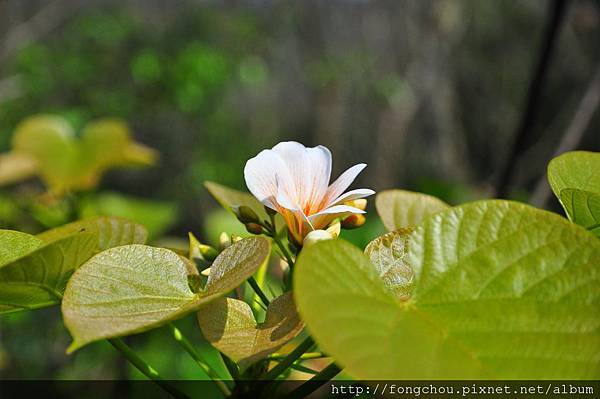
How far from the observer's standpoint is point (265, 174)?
0.39m

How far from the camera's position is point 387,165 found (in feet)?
11.9

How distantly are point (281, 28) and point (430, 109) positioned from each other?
1.09 m

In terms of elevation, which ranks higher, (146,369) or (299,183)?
(299,183)

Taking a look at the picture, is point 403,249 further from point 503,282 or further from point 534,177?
point 534,177

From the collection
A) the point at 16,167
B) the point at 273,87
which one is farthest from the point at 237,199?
the point at 273,87

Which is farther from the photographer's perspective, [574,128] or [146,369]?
[574,128]

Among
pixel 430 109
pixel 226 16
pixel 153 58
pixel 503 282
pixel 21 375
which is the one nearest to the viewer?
pixel 503 282

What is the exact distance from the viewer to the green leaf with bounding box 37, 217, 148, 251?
0.44 meters

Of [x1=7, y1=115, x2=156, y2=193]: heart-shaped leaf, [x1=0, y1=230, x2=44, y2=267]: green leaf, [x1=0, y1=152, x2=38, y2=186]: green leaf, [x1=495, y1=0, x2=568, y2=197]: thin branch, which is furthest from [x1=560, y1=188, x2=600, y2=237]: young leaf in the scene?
[x1=0, y1=152, x2=38, y2=186]: green leaf

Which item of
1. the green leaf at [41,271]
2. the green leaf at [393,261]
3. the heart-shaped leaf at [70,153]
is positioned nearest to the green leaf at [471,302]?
the green leaf at [393,261]

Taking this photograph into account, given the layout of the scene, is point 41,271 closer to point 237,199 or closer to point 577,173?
point 237,199

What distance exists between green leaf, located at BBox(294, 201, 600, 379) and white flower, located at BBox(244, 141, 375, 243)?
0.09 meters

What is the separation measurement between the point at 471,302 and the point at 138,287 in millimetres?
188

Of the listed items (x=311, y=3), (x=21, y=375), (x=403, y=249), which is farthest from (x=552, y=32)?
(x=311, y=3)
